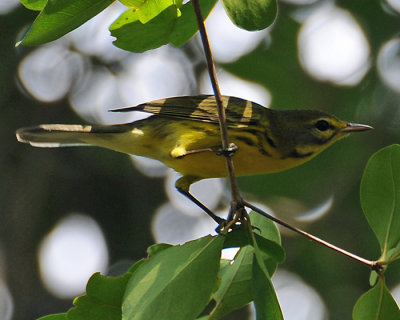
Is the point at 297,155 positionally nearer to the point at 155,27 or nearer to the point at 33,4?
the point at 155,27

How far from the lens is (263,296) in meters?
2.27

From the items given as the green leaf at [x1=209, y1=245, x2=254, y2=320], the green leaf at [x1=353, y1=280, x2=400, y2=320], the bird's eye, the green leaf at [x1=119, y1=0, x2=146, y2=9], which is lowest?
the green leaf at [x1=353, y1=280, x2=400, y2=320]

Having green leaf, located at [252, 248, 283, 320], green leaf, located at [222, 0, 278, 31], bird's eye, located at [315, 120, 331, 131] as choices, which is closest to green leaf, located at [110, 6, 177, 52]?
green leaf, located at [222, 0, 278, 31]

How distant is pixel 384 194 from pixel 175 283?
1042mm

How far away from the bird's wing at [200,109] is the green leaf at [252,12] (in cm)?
153

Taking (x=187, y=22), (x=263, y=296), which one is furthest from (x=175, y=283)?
(x=187, y=22)

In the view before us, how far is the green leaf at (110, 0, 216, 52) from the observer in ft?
8.42

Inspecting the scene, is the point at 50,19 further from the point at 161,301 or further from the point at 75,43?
the point at 75,43

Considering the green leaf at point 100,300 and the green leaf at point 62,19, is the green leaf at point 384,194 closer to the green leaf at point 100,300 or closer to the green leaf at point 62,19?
the green leaf at point 100,300

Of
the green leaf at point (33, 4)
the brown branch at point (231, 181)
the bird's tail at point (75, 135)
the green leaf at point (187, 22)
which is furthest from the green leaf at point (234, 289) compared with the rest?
the bird's tail at point (75, 135)

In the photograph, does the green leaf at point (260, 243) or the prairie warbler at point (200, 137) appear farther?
the prairie warbler at point (200, 137)

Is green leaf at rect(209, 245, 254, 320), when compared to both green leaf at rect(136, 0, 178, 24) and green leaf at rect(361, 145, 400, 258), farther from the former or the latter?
green leaf at rect(136, 0, 178, 24)

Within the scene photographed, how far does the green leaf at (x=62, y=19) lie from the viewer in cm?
230

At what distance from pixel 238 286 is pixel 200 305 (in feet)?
1.63
